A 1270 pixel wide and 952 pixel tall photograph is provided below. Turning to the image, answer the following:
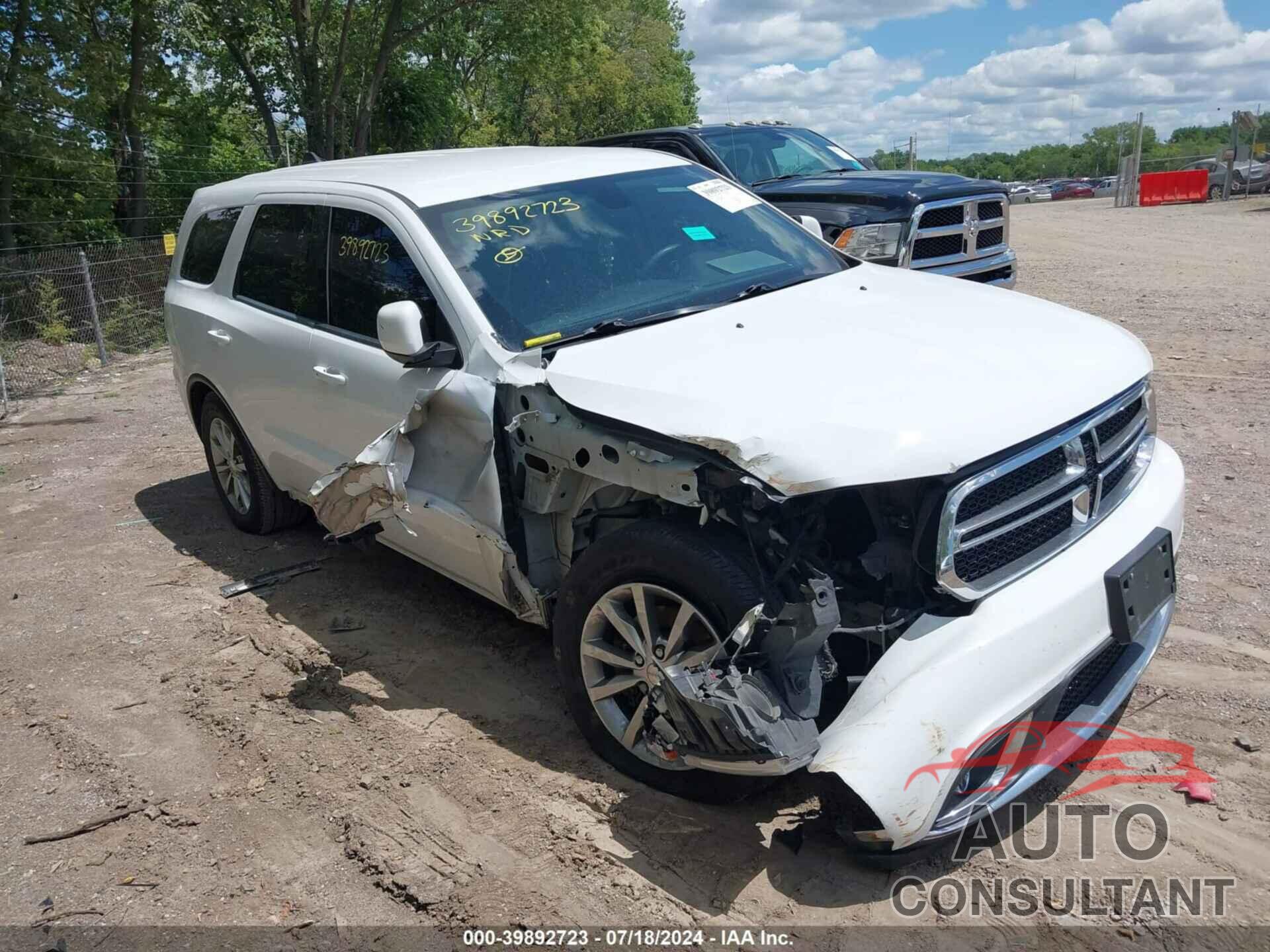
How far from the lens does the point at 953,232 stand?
27.8 feet

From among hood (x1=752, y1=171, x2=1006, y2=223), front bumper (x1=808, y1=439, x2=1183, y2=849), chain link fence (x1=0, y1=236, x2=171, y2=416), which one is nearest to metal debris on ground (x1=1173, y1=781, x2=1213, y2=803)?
front bumper (x1=808, y1=439, x2=1183, y2=849)

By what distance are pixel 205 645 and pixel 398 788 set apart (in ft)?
5.86

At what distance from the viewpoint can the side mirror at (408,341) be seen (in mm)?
3695

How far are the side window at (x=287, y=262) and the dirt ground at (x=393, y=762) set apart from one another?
149 centimetres

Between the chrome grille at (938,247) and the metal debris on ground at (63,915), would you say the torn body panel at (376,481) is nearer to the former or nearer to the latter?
the metal debris on ground at (63,915)

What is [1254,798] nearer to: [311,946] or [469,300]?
[311,946]

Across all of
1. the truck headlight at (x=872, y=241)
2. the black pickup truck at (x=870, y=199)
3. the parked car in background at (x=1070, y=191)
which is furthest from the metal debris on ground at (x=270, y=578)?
the parked car in background at (x=1070, y=191)

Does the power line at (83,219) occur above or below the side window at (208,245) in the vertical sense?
above

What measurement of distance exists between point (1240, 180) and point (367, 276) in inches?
1352

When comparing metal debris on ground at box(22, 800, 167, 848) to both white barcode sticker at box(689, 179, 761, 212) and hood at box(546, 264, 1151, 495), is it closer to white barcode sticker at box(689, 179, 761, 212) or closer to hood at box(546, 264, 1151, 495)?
hood at box(546, 264, 1151, 495)

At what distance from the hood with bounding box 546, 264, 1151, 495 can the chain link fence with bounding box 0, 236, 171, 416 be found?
36.6 ft

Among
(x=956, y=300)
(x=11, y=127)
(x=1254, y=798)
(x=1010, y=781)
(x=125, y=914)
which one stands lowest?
(x=125, y=914)

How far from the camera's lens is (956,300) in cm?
394

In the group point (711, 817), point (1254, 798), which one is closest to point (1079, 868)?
point (1254, 798)
